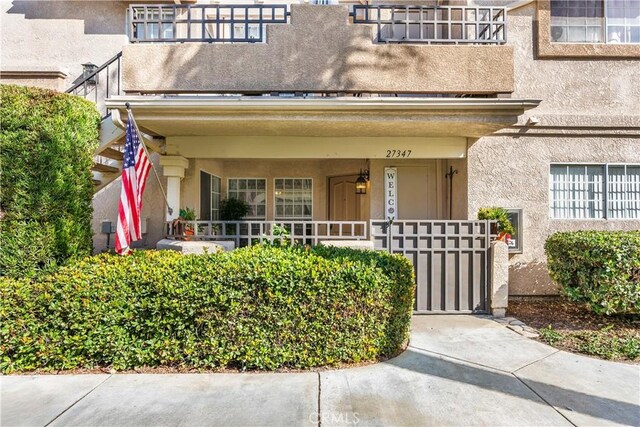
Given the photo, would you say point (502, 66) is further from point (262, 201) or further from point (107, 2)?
point (107, 2)

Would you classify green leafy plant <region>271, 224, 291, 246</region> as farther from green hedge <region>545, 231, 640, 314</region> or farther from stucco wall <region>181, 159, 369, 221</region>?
green hedge <region>545, 231, 640, 314</region>

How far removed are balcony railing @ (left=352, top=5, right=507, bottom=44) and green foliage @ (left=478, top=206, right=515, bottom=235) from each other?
3.22 meters

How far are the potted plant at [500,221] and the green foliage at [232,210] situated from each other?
5986 mm

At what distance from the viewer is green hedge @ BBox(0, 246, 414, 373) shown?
4.11 meters

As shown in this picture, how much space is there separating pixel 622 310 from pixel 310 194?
717cm

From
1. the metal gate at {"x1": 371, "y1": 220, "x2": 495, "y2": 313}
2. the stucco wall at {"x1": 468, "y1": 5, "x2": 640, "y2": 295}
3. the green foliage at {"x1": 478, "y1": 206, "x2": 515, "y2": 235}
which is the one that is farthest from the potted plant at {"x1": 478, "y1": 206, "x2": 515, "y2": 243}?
the stucco wall at {"x1": 468, "y1": 5, "x2": 640, "y2": 295}

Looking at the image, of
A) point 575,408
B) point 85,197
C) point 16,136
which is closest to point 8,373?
point 85,197

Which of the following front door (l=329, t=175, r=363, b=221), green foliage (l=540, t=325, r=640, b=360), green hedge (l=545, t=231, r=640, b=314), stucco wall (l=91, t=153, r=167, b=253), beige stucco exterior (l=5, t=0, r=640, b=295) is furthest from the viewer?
front door (l=329, t=175, r=363, b=221)

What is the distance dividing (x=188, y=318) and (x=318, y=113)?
12.8 ft

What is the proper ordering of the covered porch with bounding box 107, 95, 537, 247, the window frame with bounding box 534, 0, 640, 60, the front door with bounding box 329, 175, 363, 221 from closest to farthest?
the covered porch with bounding box 107, 95, 537, 247, the window frame with bounding box 534, 0, 640, 60, the front door with bounding box 329, 175, 363, 221

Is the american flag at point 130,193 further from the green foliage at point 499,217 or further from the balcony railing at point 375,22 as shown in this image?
the green foliage at point 499,217

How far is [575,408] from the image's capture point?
3.38 metres

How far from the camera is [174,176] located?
7.09m

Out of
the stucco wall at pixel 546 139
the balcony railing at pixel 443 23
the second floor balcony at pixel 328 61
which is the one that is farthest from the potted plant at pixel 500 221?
the balcony railing at pixel 443 23
